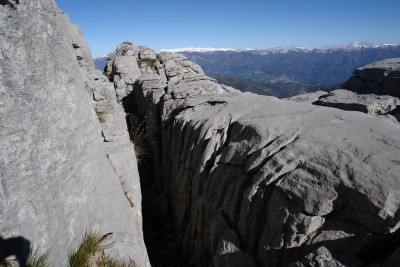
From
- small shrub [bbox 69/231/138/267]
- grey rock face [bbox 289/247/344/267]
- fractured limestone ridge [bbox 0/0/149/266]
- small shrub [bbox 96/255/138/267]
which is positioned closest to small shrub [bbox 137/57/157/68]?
fractured limestone ridge [bbox 0/0/149/266]

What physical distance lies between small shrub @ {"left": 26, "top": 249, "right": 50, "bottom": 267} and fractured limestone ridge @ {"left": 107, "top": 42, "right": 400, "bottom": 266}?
5.67 m

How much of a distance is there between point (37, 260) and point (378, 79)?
3028 cm

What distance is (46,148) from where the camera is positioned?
22.0 feet

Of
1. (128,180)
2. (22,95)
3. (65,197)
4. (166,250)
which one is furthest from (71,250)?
(166,250)

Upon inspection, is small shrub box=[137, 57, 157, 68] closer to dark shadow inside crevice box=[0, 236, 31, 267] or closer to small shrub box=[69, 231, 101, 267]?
small shrub box=[69, 231, 101, 267]

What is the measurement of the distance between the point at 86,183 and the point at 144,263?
11.1 feet

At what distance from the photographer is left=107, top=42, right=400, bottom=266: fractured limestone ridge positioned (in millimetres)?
7266

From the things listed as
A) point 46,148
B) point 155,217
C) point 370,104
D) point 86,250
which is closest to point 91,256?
point 86,250

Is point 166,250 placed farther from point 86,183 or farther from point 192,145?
point 86,183

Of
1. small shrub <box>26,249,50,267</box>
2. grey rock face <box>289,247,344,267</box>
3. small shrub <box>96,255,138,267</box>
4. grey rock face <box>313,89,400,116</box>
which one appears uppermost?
grey rock face <box>313,89,400,116</box>

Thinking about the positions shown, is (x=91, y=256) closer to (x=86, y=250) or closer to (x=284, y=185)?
(x=86, y=250)

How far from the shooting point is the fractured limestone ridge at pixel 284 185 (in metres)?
7.27

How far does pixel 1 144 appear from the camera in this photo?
5.71 metres

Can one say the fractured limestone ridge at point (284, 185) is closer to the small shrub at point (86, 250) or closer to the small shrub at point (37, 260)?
the small shrub at point (86, 250)
